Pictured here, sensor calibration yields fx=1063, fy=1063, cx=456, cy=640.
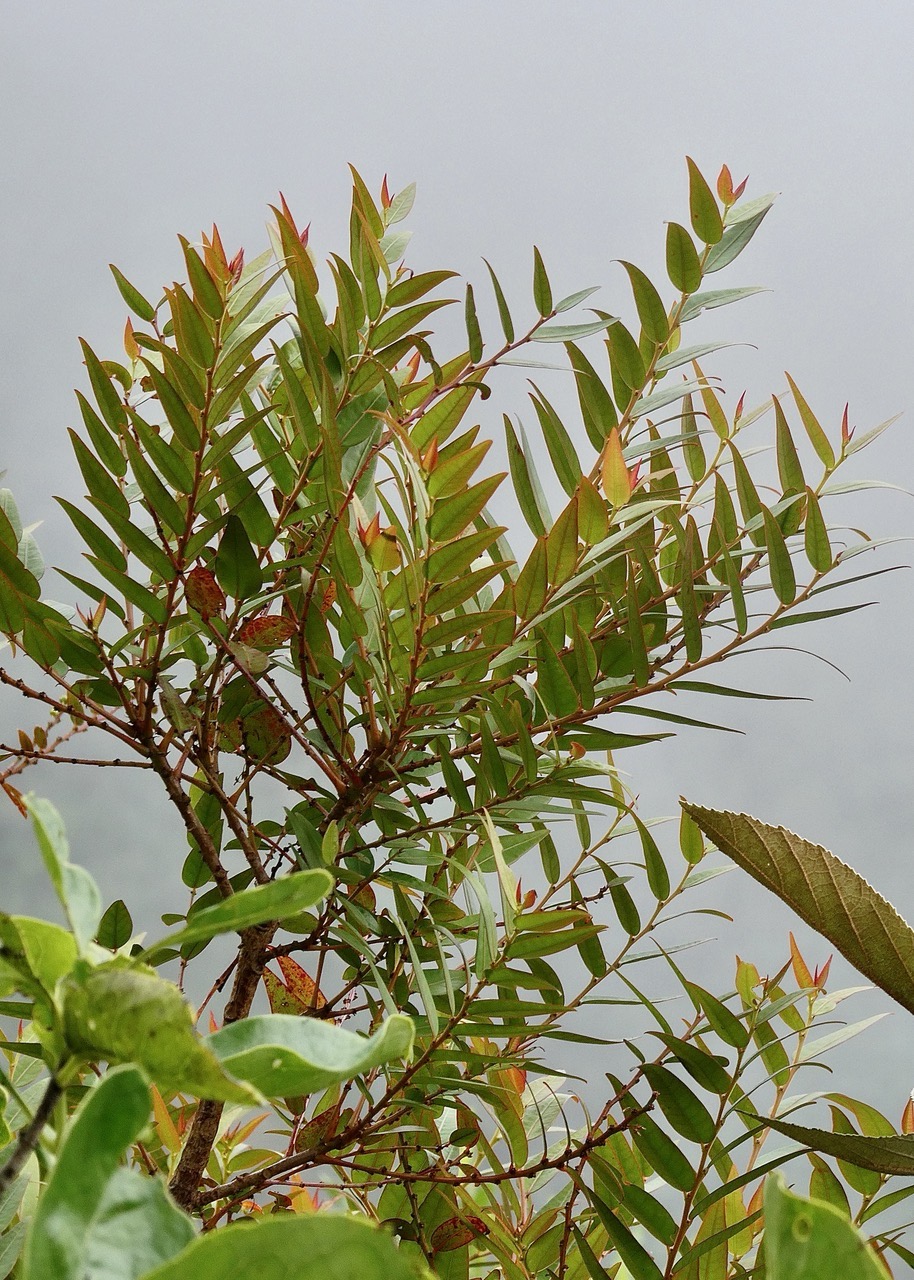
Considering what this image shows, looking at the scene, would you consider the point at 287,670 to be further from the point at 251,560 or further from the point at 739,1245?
the point at 739,1245

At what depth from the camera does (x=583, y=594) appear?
1.71ft

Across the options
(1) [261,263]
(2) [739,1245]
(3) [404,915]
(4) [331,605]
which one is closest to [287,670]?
(4) [331,605]

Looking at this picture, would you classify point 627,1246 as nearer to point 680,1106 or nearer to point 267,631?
point 680,1106

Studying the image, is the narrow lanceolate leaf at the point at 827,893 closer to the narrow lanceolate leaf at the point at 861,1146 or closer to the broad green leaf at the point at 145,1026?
the narrow lanceolate leaf at the point at 861,1146

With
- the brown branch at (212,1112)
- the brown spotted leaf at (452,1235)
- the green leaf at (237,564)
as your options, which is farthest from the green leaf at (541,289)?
A: the brown spotted leaf at (452,1235)

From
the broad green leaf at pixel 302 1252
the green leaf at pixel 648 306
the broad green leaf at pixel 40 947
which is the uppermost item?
the green leaf at pixel 648 306

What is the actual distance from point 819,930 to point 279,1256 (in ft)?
0.79

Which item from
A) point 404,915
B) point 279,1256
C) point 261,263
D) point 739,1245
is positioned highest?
point 261,263

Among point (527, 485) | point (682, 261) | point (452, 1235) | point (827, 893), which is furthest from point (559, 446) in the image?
point (452, 1235)

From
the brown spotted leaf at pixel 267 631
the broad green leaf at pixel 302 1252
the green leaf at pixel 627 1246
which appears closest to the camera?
the broad green leaf at pixel 302 1252

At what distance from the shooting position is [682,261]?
0.56 meters

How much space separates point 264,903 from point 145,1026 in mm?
23

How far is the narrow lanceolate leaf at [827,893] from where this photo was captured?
326 millimetres

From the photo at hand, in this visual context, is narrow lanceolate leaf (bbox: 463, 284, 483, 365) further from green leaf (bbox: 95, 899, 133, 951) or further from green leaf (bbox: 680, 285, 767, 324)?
green leaf (bbox: 95, 899, 133, 951)
